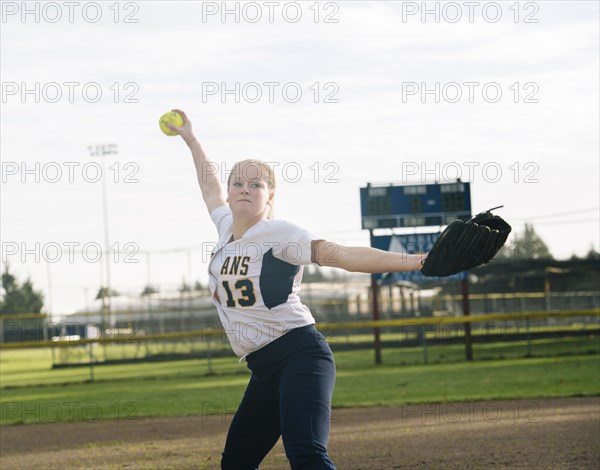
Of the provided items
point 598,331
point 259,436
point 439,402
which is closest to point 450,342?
point 598,331

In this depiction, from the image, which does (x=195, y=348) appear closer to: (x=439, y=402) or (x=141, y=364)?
(x=141, y=364)

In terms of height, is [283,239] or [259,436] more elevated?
[283,239]

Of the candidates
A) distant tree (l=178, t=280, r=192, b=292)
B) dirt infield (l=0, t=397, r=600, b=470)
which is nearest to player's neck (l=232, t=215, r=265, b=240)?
dirt infield (l=0, t=397, r=600, b=470)

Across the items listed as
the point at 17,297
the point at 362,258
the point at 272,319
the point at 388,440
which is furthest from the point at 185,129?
the point at 17,297

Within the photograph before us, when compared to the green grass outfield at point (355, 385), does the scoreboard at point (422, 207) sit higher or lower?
higher

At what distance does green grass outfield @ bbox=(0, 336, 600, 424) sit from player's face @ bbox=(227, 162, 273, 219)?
26.3ft

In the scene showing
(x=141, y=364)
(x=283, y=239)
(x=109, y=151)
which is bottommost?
(x=141, y=364)

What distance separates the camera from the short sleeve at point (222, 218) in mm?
4580

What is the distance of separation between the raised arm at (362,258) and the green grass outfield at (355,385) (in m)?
8.31

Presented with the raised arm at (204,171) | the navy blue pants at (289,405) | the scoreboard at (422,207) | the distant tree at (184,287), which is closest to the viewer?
the navy blue pants at (289,405)

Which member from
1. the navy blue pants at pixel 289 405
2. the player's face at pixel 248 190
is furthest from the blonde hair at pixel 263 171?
the navy blue pants at pixel 289 405

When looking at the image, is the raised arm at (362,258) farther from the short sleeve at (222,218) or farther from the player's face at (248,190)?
the short sleeve at (222,218)

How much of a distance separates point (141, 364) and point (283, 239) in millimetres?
23472

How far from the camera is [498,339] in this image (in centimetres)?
2789
